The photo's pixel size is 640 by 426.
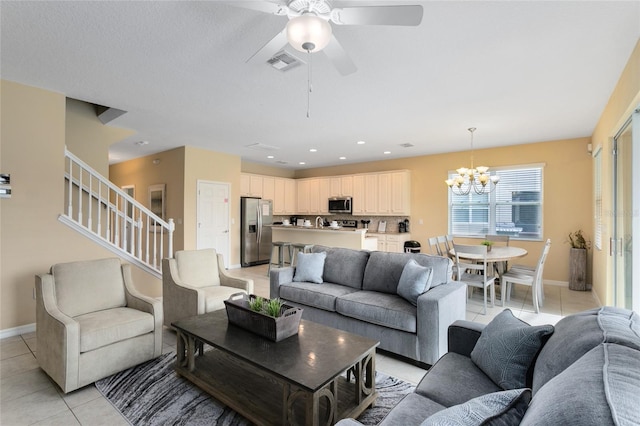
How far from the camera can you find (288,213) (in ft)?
30.8

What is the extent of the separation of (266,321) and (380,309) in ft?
3.86

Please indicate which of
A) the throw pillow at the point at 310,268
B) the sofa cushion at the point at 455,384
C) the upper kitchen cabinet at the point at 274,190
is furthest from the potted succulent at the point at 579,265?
the upper kitchen cabinet at the point at 274,190

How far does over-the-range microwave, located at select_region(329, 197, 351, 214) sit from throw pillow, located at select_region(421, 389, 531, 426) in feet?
24.3

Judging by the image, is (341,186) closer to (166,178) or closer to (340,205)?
(340,205)

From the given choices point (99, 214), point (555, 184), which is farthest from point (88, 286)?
point (555, 184)

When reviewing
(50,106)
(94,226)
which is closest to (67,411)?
(50,106)

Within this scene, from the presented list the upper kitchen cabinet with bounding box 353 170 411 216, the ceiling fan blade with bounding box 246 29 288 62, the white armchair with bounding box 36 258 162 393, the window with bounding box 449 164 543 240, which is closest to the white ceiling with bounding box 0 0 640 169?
the ceiling fan blade with bounding box 246 29 288 62

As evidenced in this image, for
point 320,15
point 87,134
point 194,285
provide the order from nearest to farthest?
point 320,15 < point 194,285 < point 87,134

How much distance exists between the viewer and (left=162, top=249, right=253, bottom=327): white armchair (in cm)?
312

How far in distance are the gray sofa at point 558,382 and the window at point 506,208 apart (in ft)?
16.8

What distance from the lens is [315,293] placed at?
338 cm

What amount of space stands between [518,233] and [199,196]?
656 cm

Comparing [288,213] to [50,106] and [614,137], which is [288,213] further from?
[614,137]

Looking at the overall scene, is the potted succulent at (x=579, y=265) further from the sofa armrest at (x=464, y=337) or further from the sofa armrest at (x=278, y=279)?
the sofa armrest at (x=278, y=279)
